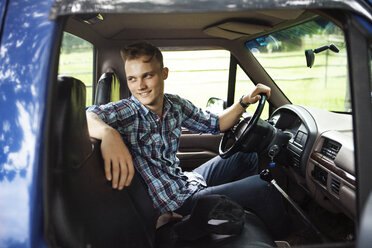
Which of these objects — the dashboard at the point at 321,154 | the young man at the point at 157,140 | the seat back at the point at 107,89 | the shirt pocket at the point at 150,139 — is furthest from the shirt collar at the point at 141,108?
the dashboard at the point at 321,154

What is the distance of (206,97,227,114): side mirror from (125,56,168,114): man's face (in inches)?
47.6

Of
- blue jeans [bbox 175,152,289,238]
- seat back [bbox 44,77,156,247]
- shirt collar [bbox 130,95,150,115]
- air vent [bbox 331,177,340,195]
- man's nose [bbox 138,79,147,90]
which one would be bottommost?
blue jeans [bbox 175,152,289,238]

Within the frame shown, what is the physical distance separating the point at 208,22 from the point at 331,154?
3.73 feet

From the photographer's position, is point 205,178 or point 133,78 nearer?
point 133,78

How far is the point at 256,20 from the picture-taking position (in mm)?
2115

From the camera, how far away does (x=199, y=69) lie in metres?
2.90

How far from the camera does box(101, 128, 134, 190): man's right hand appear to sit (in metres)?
1.16

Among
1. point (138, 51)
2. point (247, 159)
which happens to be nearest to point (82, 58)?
point (138, 51)

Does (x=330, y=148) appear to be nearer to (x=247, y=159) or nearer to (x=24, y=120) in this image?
(x=247, y=159)

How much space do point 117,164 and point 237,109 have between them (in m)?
1.09

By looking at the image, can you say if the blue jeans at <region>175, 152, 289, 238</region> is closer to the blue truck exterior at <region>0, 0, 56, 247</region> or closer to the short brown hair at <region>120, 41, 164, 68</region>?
the short brown hair at <region>120, 41, 164, 68</region>

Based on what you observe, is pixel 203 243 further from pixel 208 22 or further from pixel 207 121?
pixel 208 22

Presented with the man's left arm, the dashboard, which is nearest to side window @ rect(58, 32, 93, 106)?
the man's left arm

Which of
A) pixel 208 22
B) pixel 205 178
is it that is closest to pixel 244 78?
pixel 208 22
